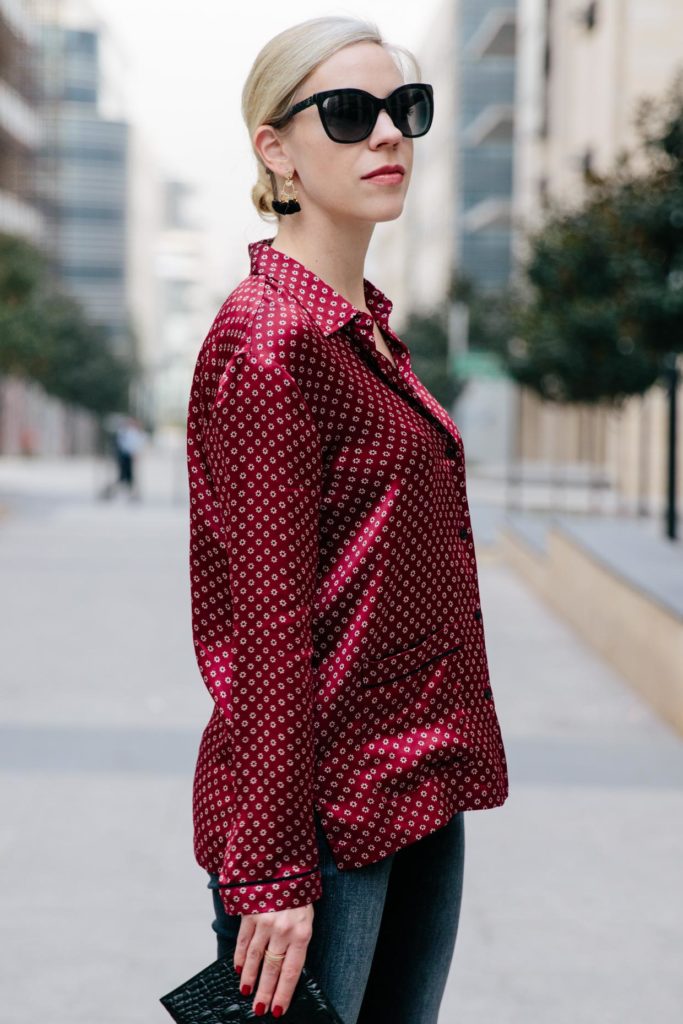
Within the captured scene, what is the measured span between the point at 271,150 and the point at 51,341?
30.5m

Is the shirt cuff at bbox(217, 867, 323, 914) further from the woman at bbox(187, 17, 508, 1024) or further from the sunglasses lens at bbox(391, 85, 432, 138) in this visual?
the sunglasses lens at bbox(391, 85, 432, 138)

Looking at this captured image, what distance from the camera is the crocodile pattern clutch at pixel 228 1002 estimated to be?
1806mm

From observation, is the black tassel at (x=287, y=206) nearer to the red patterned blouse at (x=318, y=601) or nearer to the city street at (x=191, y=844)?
the red patterned blouse at (x=318, y=601)

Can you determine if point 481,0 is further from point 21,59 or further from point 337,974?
point 337,974

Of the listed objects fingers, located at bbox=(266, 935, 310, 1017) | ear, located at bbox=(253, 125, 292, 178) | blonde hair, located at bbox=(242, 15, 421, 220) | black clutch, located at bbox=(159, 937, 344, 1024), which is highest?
blonde hair, located at bbox=(242, 15, 421, 220)

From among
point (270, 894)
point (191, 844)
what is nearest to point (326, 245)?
point (270, 894)

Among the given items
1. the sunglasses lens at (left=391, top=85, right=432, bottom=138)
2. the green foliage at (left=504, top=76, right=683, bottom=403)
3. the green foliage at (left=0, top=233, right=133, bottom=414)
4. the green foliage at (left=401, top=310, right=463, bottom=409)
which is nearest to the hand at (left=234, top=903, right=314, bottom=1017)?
the sunglasses lens at (left=391, top=85, right=432, bottom=138)

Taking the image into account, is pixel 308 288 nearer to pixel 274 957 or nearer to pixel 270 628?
pixel 270 628

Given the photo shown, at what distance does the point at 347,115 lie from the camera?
1.92 meters

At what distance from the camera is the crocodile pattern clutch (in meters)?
1.81

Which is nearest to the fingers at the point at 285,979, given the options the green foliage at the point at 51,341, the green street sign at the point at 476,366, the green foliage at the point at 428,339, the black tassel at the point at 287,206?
the black tassel at the point at 287,206

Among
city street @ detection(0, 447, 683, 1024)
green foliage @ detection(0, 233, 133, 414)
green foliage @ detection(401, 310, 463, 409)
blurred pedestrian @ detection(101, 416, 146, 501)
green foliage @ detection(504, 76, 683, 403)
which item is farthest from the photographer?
green foliage @ detection(401, 310, 463, 409)

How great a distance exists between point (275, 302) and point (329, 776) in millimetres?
531

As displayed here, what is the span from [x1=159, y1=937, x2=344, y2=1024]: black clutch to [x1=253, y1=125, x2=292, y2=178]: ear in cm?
92
